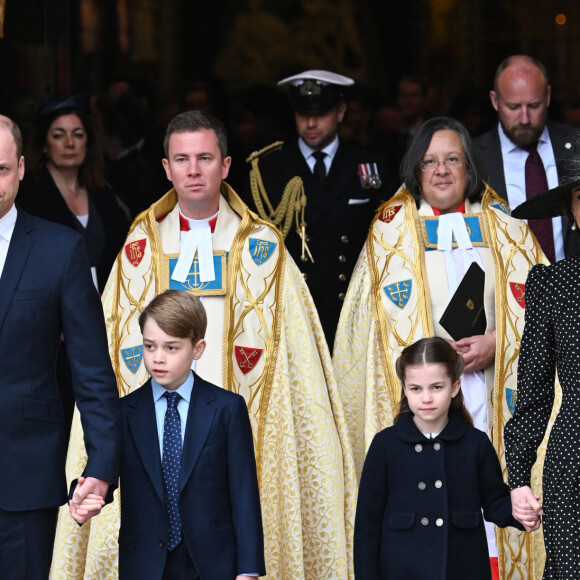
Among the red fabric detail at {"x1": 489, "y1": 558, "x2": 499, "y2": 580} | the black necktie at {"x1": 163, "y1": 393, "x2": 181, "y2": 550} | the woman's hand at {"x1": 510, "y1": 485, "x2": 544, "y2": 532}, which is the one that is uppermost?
the black necktie at {"x1": 163, "y1": 393, "x2": 181, "y2": 550}

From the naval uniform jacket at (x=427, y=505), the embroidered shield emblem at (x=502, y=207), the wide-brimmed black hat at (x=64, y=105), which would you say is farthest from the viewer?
the wide-brimmed black hat at (x=64, y=105)

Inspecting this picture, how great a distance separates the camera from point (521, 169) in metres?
6.70

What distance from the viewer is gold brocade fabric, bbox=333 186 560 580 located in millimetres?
5930

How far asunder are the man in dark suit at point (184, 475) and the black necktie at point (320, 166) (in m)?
2.05

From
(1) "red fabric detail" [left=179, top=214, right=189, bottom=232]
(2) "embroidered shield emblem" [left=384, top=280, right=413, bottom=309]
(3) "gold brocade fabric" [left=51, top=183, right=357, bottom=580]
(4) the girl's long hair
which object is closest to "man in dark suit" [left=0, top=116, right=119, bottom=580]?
(4) the girl's long hair

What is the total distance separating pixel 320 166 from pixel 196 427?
7.60 ft

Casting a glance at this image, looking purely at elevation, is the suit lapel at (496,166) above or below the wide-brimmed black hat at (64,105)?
below

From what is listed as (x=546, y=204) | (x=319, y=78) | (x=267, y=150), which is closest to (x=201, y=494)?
(x=546, y=204)

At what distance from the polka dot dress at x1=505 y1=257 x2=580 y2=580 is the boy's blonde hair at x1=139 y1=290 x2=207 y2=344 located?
1033mm

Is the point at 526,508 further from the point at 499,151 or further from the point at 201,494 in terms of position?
the point at 499,151

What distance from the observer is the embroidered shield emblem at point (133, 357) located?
5.73m

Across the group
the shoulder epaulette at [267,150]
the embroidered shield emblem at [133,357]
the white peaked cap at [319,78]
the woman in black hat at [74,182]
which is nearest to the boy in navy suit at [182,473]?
the embroidered shield emblem at [133,357]

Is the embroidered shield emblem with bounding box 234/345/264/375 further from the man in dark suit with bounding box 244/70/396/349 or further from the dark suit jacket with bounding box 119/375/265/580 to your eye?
the dark suit jacket with bounding box 119/375/265/580

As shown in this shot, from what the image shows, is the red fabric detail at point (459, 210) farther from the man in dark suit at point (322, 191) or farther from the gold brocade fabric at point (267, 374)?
the gold brocade fabric at point (267, 374)
